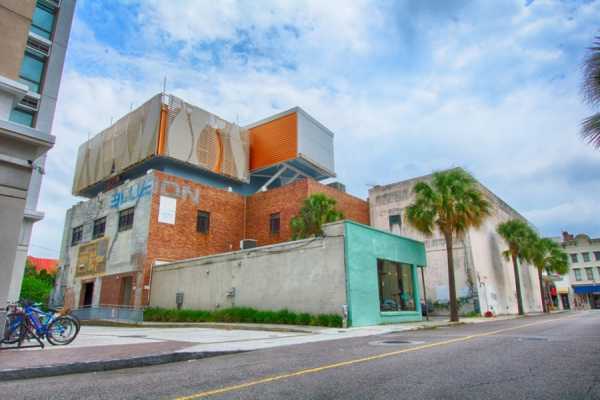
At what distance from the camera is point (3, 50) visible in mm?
9602

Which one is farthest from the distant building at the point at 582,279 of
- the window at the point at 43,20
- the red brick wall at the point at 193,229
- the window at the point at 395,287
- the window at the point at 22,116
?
the window at the point at 43,20

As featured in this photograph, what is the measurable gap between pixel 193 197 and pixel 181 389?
92.0ft

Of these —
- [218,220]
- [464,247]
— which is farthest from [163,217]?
[464,247]

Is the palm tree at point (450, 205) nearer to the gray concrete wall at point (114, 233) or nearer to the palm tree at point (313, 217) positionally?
the palm tree at point (313, 217)

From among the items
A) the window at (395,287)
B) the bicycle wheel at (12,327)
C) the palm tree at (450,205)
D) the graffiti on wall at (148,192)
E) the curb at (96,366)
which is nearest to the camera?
the curb at (96,366)

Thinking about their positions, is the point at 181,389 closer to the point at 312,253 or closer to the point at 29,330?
the point at 29,330

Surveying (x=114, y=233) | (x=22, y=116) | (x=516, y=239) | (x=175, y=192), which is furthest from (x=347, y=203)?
(x=22, y=116)

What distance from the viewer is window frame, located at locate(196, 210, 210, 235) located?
1247 inches

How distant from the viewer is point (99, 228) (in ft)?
111

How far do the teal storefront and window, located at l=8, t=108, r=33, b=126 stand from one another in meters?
21.3

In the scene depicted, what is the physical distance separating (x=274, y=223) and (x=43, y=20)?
74.3ft

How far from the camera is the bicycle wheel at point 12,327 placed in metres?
8.44

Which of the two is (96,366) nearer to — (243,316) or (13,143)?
(13,143)

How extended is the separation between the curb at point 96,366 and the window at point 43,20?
1126 inches
